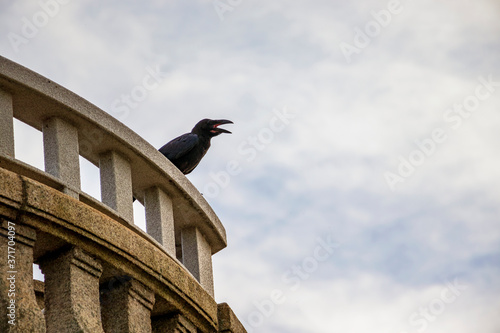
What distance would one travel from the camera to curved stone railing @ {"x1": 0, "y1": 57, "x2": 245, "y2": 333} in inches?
287

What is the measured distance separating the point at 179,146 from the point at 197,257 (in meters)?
2.30

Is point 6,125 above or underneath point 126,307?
above

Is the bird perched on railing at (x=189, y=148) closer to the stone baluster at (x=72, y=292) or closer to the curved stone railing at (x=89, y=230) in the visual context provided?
the curved stone railing at (x=89, y=230)

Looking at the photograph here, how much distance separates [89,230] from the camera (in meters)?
7.77

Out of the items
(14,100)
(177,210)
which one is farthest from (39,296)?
(14,100)

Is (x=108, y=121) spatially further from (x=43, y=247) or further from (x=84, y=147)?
(x=43, y=247)

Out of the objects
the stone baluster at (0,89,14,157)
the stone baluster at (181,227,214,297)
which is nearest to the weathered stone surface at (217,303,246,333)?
the stone baluster at (181,227,214,297)

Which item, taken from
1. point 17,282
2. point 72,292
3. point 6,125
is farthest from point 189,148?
point 17,282

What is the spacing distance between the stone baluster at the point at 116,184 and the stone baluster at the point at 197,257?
1.30m

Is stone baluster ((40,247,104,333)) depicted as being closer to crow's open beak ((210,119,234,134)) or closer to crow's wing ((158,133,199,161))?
crow's wing ((158,133,199,161))

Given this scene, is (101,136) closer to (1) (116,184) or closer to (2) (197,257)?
(1) (116,184)

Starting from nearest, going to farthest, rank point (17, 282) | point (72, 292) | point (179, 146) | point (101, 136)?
1. point (17, 282)
2. point (72, 292)
3. point (101, 136)
4. point (179, 146)

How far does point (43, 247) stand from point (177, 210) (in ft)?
7.46

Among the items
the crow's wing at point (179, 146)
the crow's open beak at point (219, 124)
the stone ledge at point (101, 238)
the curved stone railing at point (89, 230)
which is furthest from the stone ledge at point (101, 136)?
the crow's open beak at point (219, 124)
